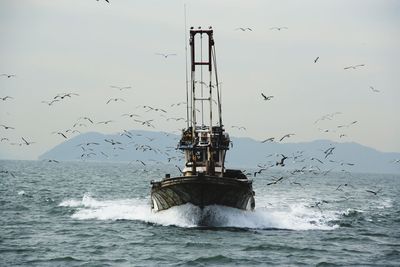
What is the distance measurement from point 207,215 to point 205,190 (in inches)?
67.5

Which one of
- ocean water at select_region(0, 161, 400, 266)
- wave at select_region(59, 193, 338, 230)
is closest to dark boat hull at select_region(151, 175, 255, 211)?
wave at select_region(59, 193, 338, 230)

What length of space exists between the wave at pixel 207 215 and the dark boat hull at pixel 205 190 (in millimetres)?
482

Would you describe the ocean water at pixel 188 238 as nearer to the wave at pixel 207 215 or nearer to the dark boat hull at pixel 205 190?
the wave at pixel 207 215

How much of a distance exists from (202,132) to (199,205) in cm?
653

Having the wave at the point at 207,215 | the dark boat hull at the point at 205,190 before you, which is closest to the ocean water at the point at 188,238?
the wave at the point at 207,215

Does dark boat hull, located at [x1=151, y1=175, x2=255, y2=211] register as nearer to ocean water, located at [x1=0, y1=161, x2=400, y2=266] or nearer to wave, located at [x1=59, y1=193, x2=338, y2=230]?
wave, located at [x1=59, y1=193, x2=338, y2=230]

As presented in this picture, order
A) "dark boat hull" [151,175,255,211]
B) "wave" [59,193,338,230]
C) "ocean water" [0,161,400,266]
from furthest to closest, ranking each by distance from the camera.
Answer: "wave" [59,193,338,230], "dark boat hull" [151,175,255,211], "ocean water" [0,161,400,266]

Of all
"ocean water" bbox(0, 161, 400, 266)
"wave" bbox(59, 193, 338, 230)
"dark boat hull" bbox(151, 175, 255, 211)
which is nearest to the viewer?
"ocean water" bbox(0, 161, 400, 266)

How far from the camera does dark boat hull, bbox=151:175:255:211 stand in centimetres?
3450

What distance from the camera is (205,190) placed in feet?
113

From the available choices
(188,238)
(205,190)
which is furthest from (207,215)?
(188,238)

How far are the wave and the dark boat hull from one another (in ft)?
1.58

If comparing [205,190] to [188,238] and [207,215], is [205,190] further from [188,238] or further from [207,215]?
[188,238]

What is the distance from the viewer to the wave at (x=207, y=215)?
35750 millimetres
